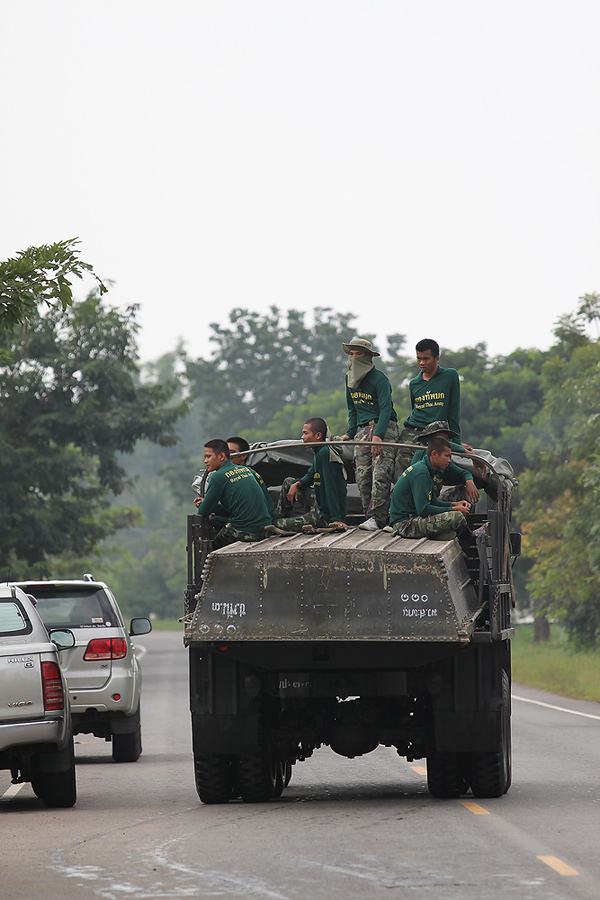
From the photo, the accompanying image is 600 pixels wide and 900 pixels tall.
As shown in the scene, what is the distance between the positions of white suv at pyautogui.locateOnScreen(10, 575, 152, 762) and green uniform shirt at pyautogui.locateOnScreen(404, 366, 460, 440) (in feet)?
13.5

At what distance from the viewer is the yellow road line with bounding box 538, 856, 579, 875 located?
847 centimetres

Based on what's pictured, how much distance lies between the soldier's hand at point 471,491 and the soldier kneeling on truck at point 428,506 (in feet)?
0.94

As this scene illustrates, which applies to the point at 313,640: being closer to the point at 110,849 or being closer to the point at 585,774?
the point at 110,849

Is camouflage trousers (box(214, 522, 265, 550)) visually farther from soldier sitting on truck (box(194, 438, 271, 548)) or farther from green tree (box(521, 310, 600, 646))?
green tree (box(521, 310, 600, 646))

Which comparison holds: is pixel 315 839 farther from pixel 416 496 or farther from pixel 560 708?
pixel 560 708

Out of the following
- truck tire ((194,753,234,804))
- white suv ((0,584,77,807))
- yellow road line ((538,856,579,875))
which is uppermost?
white suv ((0,584,77,807))

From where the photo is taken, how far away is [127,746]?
1650 cm

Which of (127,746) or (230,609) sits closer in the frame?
(230,609)

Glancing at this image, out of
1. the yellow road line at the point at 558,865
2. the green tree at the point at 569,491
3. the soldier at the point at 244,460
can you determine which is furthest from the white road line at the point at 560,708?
the yellow road line at the point at 558,865

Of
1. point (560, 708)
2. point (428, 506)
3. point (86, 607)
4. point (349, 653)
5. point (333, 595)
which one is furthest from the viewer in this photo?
point (560, 708)

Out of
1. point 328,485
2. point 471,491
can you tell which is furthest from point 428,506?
point 328,485

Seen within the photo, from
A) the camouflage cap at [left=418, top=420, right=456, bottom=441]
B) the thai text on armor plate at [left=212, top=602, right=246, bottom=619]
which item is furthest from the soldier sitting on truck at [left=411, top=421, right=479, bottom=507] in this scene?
the thai text on armor plate at [left=212, top=602, right=246, bottom=619]

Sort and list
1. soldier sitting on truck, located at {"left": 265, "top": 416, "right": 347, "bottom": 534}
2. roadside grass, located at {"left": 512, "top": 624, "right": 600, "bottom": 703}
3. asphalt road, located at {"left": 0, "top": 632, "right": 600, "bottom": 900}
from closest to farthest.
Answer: asphalt road, located at {"left": 0, "top": 632, "right": 600, "bottom": 900} < soldier sitting on truck, located at {"left": 265, "top": 416, "right": 347, "bottom": 534} < roadside grass, located at {"left": 512, "top": 624, "right": 600, "bottom": 703}

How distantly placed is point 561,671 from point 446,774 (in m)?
22.8
